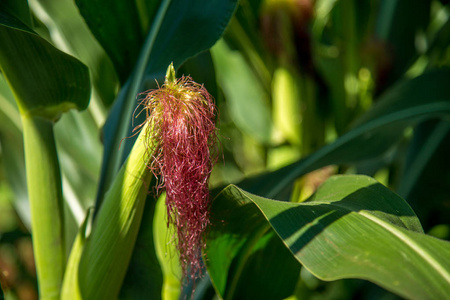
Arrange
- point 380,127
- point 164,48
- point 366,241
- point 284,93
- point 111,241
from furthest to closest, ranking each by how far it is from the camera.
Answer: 1. point 284,93
2. point 380,127
3. point 164,48
4. point 111,241
5. point 366,241

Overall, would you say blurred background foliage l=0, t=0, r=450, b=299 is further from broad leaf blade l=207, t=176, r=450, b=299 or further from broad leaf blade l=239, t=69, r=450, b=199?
broad leaf blade l=207, t=176, r=450, b=299

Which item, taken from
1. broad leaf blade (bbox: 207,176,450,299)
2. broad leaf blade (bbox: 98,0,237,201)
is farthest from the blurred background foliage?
broad leaf blade (bbox: 207,176,450,299)

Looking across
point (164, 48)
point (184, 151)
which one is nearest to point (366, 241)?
point (184, 151)

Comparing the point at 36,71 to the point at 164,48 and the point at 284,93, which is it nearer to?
the point at 164,48

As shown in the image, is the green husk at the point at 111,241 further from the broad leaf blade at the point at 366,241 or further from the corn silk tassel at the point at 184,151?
the broad leaf blade at the point at 366,241

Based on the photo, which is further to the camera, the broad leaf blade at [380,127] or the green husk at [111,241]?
the broad leaf blade at [380,127]

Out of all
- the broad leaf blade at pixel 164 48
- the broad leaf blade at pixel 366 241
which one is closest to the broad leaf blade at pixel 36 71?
the broad leaf blade at pixel 164 48

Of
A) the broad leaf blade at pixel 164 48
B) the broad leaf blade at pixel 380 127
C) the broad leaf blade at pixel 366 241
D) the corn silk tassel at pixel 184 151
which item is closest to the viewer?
the broad leaf blade at pixel 366 241
